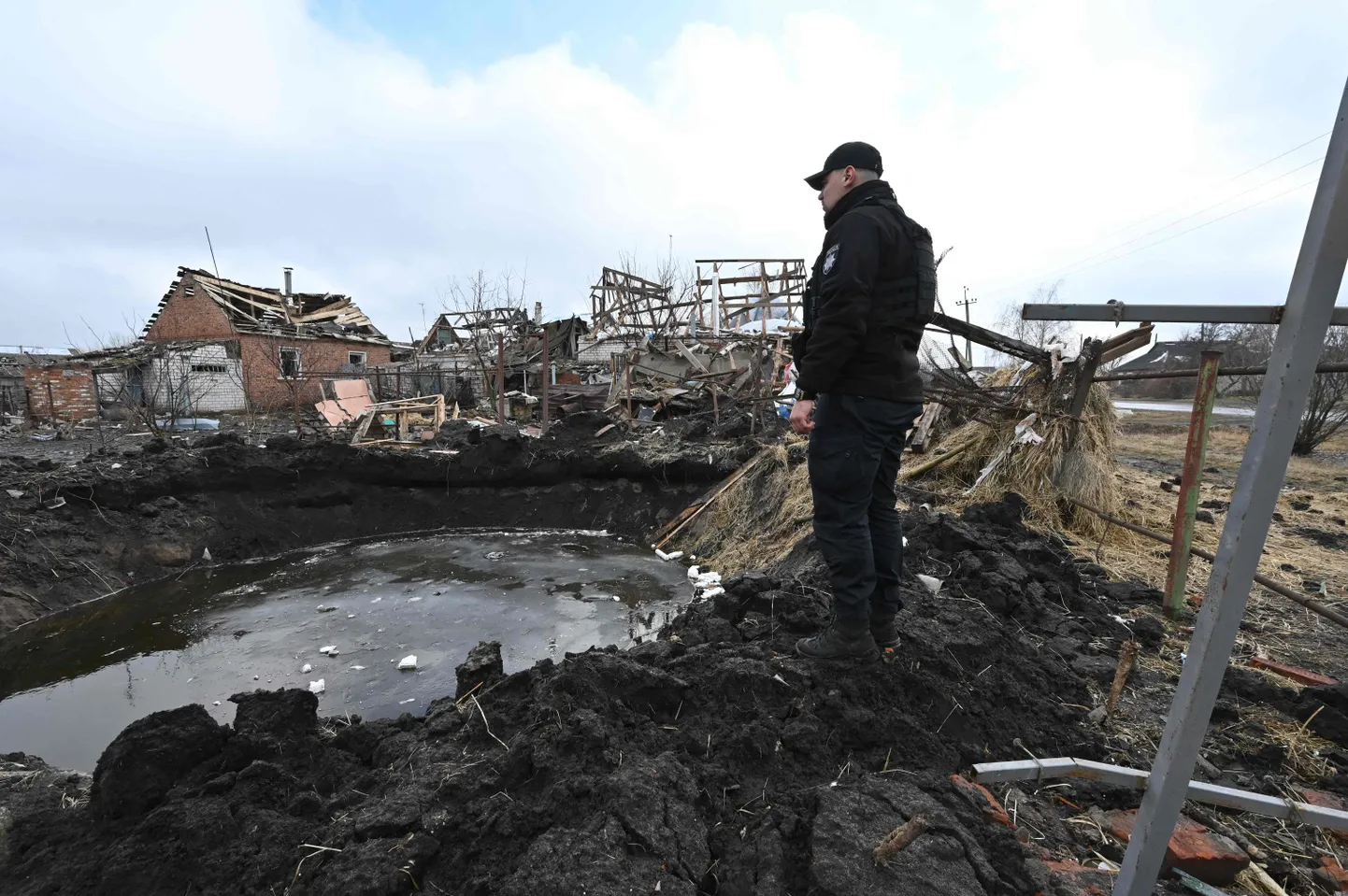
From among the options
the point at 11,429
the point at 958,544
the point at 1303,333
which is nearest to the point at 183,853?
the point at 1303,333

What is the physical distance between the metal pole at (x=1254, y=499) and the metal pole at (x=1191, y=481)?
103 inches

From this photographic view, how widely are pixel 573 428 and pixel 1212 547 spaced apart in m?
9.28

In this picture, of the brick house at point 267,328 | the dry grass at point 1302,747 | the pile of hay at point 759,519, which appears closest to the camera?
the dry grass at point 1302,747

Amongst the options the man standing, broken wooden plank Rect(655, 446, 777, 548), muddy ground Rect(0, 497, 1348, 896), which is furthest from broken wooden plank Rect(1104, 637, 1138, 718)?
broken wooden plank Rect(655, 446, 777, 548)

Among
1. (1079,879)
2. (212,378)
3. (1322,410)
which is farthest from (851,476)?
(212,378)

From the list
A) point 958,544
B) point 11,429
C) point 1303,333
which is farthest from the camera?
point 11,429

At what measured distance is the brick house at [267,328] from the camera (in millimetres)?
21016

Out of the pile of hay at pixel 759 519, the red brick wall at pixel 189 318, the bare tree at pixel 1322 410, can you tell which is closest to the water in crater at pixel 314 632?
the pile of hay at pixel 759 519

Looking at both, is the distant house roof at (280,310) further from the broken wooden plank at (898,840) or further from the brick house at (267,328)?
the broken wooden plank at (898,840)

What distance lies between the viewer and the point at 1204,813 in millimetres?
1963

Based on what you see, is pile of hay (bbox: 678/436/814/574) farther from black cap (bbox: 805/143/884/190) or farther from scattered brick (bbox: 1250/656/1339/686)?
black cap (bbox: 805/143/884/190)

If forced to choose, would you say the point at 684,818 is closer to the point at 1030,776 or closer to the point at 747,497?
the point at 1030,776

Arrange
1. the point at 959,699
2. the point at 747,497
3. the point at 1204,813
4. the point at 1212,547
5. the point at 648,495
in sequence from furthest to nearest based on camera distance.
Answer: the point at 648,495, the point at 747,497, the point at 1212,547, the point at 959,699, the point at 1204,813

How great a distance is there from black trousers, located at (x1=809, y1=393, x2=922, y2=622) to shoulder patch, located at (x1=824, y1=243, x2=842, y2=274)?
524 mm
